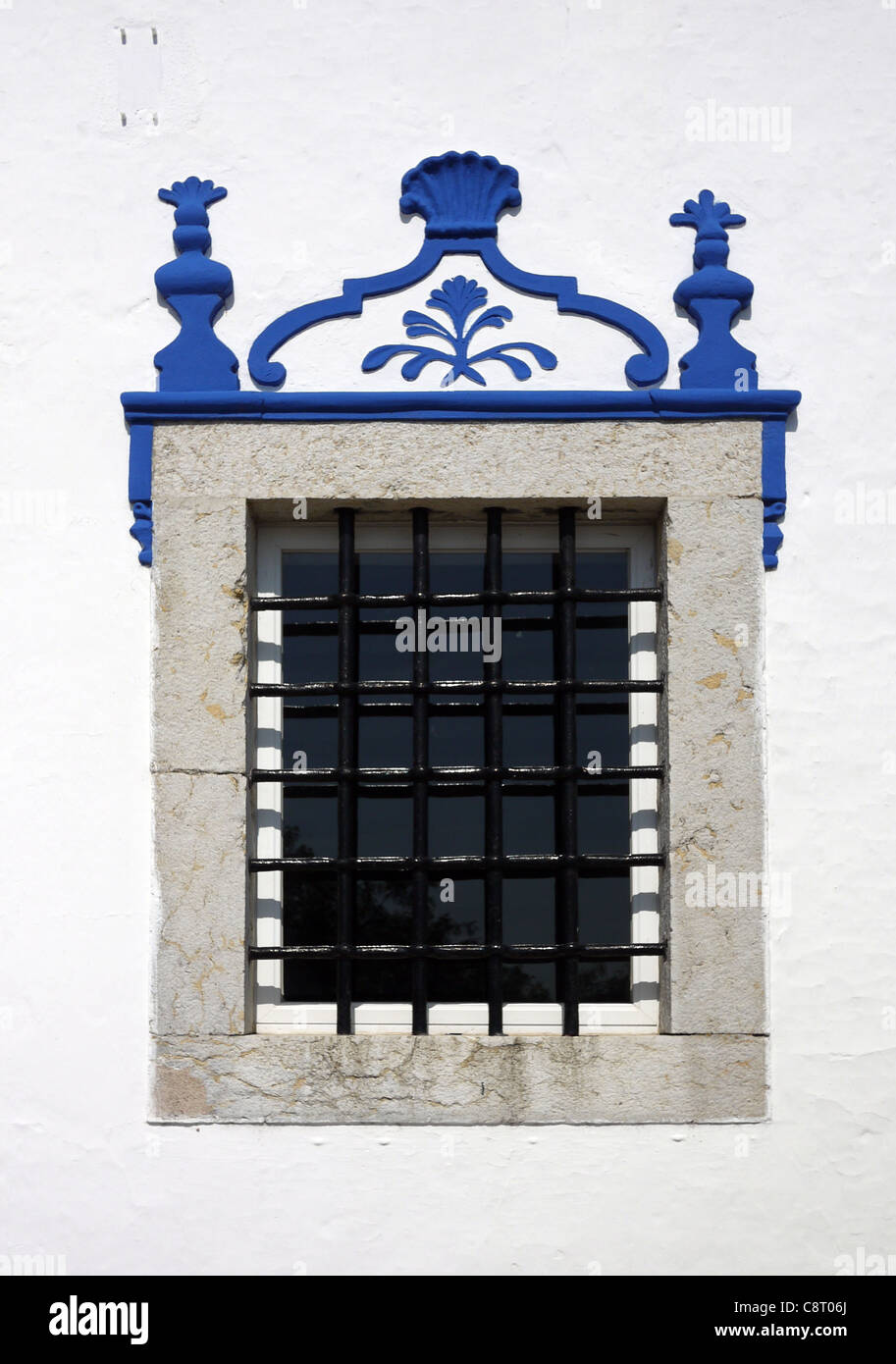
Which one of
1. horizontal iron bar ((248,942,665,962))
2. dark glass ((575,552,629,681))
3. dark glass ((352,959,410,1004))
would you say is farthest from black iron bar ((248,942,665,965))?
dark glass ((575,552,629,681))

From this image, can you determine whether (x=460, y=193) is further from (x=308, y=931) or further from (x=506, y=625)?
(x=308, y=931)

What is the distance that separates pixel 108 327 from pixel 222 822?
1320 millimetres

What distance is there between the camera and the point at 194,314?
129 inches

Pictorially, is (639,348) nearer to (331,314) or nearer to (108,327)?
(331,314)

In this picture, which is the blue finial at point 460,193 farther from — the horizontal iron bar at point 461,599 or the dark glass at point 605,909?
the dark glass at point 605,909

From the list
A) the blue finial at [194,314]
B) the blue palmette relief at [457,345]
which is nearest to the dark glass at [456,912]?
the blue palmette relief at [457,345]

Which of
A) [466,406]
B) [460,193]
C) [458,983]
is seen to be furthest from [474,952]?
[460,193]

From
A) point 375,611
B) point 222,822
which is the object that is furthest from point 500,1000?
point 375,611

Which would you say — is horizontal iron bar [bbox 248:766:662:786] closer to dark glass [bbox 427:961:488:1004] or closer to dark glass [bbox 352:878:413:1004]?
dark glass [bbox 352:878:413:1004]

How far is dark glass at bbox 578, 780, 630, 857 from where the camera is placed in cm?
333

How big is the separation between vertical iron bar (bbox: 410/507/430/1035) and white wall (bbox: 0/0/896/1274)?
1.16 ft

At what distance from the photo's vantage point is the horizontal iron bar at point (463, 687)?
326 centimetres

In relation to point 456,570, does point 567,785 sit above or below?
below

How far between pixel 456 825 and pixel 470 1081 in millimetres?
642
